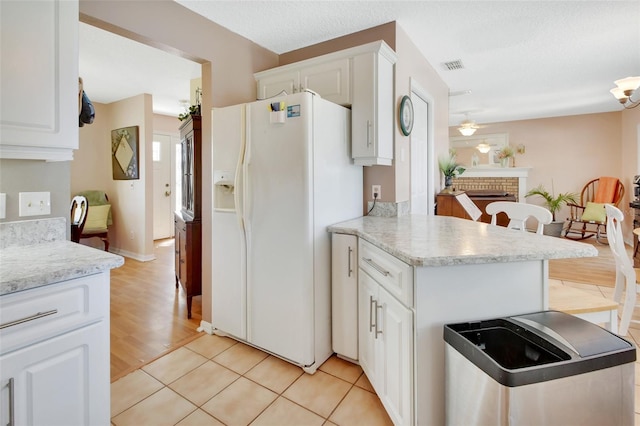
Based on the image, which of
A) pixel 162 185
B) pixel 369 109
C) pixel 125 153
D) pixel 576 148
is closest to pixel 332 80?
pixel 369 109

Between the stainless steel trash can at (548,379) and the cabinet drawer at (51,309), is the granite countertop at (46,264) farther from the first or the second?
the stainless steel trash can at (548,379)

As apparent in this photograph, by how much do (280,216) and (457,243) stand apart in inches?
41.3

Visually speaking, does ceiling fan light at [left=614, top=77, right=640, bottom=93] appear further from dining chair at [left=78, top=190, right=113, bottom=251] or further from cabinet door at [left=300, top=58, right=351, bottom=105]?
dining chair at [left=78, top=190, right=113, bottom=251]

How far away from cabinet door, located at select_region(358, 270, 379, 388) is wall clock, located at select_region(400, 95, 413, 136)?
1.34 m

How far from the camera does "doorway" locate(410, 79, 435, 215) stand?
321cm

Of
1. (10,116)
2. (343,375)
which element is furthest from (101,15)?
(343,375)

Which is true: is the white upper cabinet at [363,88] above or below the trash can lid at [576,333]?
above

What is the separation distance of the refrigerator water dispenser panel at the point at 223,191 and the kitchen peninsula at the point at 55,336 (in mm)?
1054

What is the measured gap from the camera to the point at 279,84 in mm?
2762

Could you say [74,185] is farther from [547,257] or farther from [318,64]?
[547,257]

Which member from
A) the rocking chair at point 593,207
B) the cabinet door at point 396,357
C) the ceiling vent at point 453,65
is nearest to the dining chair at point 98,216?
the cabinet door at point 396,357

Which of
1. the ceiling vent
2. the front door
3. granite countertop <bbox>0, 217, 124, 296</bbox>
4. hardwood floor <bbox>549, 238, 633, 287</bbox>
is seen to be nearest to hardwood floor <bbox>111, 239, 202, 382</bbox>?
granite countertop <bbox>0, 217, 124, 296</bbox>

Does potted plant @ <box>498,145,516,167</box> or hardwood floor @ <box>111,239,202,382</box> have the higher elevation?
potted plant @ <box>498,145,516,167</box>

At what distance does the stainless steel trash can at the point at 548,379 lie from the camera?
3.33 feet
